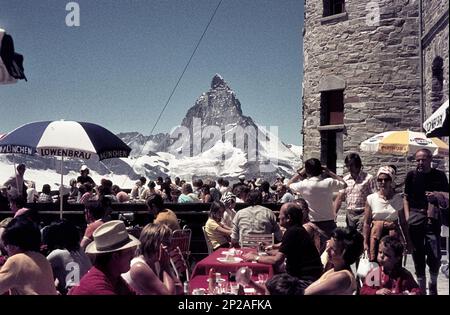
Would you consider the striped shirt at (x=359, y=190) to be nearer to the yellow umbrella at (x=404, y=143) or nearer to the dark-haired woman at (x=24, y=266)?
the yellow umbrella at (x=404, y=143)

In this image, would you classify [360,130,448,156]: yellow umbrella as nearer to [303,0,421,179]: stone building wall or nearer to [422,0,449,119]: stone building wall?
[422,0,449,119]: stone building wall

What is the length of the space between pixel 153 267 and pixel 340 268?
1.46m

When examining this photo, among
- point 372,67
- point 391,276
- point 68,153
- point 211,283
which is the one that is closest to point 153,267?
point 211,283

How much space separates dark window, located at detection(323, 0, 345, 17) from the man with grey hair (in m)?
8.03

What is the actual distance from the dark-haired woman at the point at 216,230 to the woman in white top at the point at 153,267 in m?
2.84

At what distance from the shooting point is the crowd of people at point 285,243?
3439 millimetres

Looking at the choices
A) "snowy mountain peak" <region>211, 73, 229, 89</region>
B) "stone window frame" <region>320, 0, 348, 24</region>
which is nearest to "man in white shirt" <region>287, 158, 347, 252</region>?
"stone window frame" <region>320, 0, 348, 24</region>

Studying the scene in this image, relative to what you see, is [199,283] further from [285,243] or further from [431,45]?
[431,45]

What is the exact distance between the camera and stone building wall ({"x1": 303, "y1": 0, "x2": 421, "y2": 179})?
472 inches

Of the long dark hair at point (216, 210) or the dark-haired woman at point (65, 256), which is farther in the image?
the long dark hair at point (216, 210)

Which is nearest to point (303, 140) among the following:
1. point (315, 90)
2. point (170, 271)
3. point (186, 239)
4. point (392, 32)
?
point (315, 90)

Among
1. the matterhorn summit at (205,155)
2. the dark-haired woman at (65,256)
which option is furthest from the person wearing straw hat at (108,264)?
the matterhorn summit at (205,155)

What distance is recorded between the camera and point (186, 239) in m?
6.80

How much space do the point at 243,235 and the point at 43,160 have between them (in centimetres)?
10313
